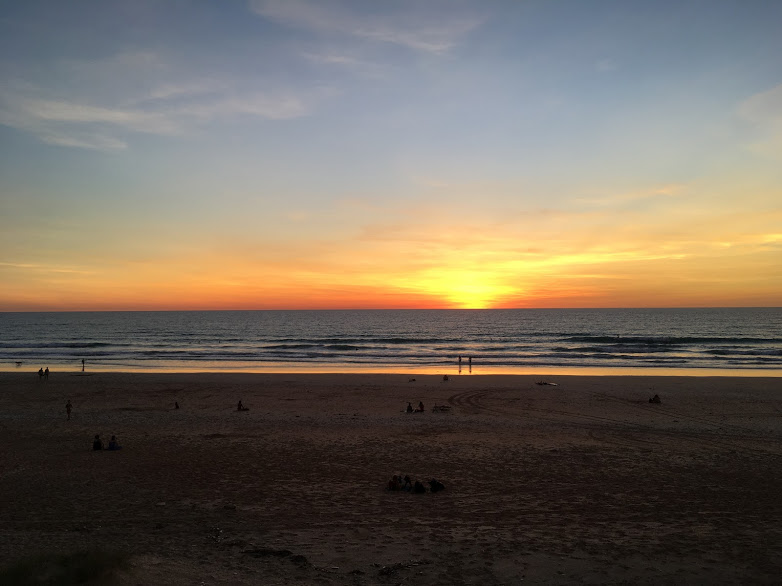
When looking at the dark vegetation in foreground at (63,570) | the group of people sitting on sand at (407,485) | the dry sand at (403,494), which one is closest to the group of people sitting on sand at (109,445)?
the dry sand at (403,494)

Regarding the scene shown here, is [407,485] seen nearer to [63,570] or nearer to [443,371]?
[63,570]

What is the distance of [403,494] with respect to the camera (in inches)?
462

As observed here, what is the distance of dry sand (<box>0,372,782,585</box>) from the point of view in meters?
8.38

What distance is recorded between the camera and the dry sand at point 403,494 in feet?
27.5

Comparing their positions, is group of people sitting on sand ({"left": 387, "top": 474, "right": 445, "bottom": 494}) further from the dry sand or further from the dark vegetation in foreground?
the dark vegetation in foreground

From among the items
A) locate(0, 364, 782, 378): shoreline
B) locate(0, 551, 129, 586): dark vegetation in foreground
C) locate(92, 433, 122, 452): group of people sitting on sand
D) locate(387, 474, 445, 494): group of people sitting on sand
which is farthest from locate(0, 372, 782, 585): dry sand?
locate(0, 364, 782, 378): shoreline

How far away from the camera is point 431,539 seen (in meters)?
9.35

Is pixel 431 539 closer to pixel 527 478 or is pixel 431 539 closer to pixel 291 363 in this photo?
pixel 527 478

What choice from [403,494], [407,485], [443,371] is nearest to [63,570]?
[403,494]

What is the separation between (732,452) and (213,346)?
57.8 m

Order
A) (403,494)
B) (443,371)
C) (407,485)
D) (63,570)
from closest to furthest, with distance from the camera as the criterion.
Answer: (63,570) → (403,494) → (407,485) → (443,371)

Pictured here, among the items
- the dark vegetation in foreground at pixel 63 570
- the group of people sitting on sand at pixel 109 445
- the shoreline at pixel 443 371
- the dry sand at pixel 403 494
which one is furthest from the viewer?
the shoreline at pixel 443 371

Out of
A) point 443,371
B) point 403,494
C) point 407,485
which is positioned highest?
point 407,485

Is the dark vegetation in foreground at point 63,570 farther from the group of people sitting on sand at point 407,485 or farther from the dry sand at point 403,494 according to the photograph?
the group of people sitting on sand at point 407,485
